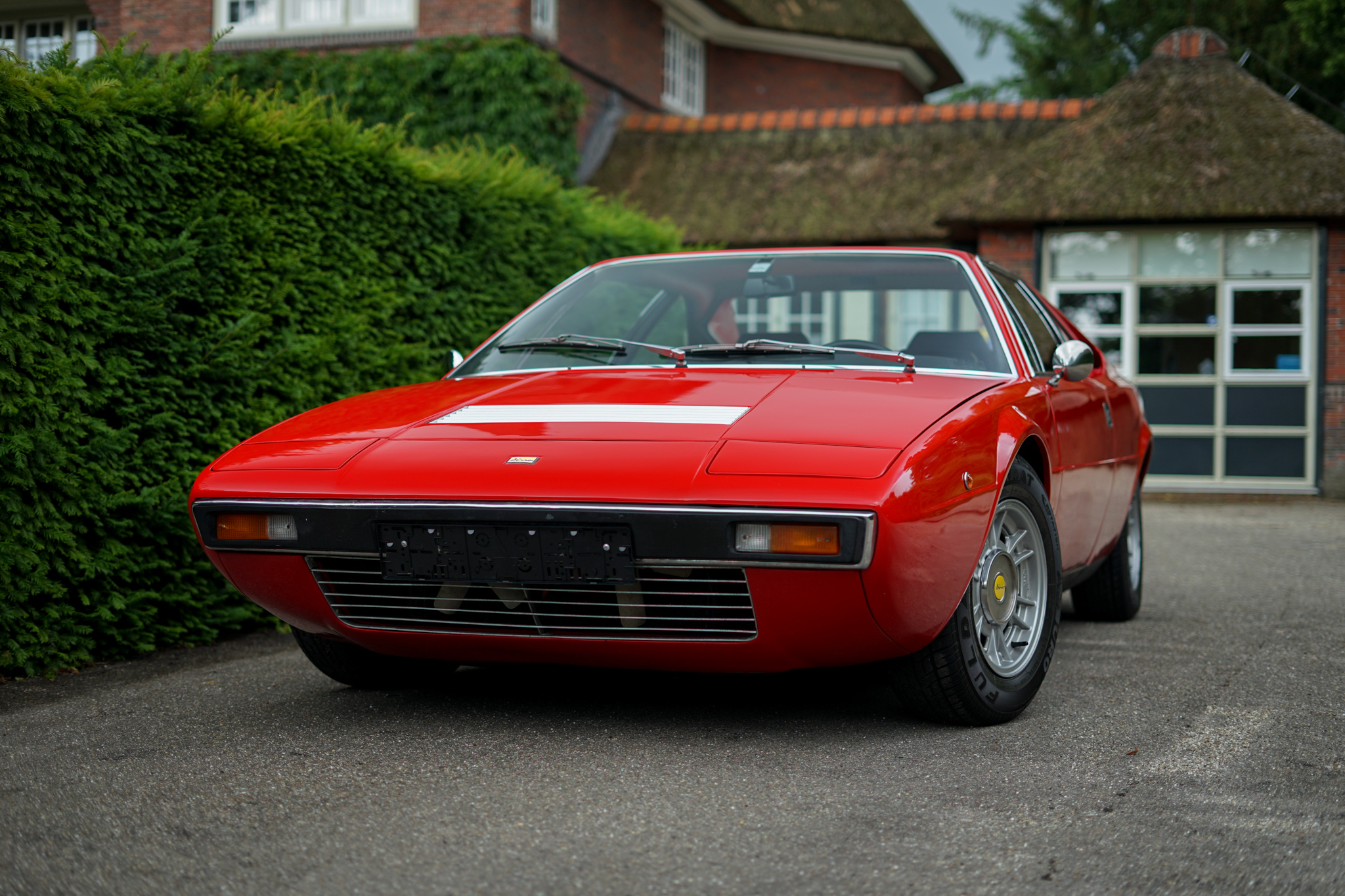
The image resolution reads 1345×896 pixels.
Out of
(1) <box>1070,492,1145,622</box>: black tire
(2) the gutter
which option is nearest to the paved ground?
(1) <box>1070,492,1145,622</box>: black tire

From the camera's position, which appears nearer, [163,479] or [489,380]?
[489,380]

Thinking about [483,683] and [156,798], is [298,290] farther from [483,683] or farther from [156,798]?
[156,798]

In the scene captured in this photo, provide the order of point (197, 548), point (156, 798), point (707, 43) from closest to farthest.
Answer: point (156, 798), point (197, 548), point (707, 43)

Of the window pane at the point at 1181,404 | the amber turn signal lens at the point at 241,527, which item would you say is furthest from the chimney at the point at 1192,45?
the amber turn signal lens at the point at 241,527

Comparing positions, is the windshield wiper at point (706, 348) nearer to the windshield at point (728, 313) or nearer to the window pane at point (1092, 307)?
the windshield at point (728, 313)

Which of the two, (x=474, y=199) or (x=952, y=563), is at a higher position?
(x=474, y=199)

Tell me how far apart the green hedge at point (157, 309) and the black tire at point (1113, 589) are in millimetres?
3183

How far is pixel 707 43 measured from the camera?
67.1ft

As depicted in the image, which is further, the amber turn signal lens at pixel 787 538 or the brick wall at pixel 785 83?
the brick wall at pixel 785 83

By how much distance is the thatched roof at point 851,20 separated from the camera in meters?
19.6

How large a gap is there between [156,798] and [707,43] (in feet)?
63.2

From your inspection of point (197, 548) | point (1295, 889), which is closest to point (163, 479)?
point (197, 548)

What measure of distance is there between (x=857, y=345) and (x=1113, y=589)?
203 centimetres

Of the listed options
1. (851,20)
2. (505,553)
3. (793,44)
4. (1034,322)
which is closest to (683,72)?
(793,44)
